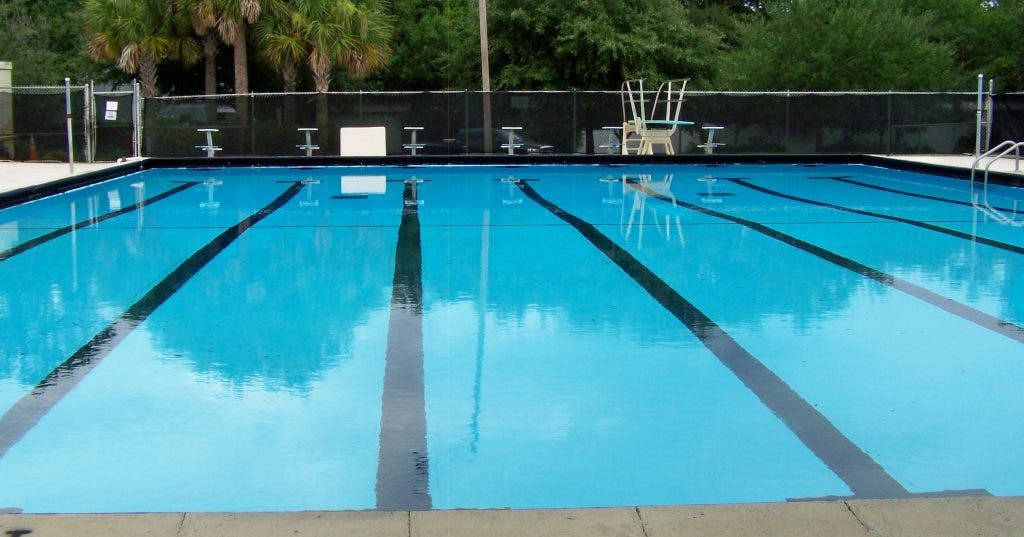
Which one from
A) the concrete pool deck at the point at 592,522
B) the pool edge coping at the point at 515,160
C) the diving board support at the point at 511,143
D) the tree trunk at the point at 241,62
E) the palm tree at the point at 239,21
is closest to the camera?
the concrete pool deck at the point at 592,522

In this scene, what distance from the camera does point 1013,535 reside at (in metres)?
3.83

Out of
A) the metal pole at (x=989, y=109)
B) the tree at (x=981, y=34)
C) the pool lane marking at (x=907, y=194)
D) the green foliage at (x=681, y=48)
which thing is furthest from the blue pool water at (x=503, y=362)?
the tree at (x=981, y=34)

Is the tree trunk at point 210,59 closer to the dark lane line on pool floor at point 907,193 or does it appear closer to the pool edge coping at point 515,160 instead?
the pool edge coping at point 515,160

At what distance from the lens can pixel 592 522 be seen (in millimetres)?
3945

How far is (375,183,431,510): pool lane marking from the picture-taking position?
459cm

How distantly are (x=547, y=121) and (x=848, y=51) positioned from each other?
35.0 feet

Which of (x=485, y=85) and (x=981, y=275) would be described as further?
Answer: (x=485, y=85)

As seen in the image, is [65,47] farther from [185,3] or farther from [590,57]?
[590,57]

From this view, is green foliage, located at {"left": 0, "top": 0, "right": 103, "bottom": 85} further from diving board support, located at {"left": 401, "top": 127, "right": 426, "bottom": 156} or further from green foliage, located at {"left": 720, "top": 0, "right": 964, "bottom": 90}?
green foliage, located at {"left": 720, "top": 0, "right": 964, "bottom": 90}

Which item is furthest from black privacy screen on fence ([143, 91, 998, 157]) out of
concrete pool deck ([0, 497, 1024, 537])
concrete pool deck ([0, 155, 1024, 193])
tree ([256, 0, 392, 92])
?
concrete pool deck ([0, 497, 1024, 537])

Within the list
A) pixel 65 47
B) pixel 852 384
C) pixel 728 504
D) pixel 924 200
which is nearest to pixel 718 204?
pixel 924 200

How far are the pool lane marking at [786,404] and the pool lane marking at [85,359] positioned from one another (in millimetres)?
3612

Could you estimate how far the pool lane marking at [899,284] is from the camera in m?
7.82

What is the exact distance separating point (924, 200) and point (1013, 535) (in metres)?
14.2
